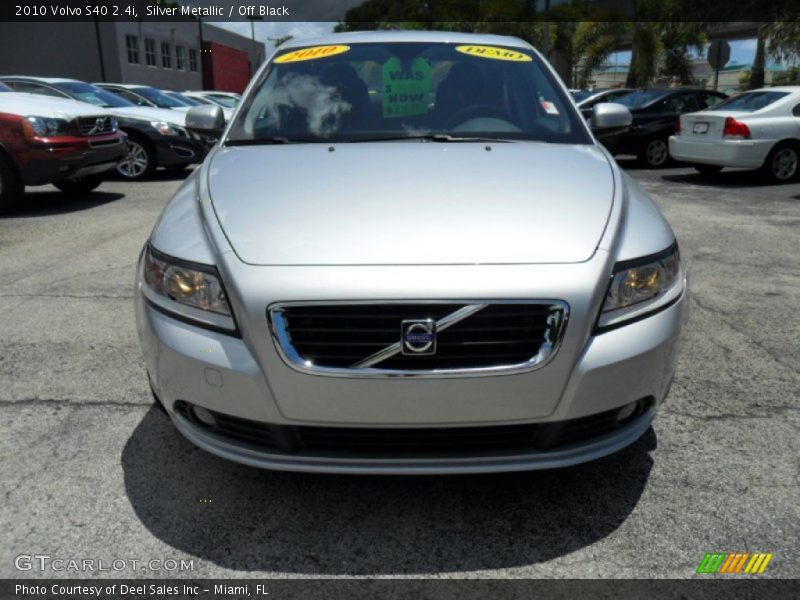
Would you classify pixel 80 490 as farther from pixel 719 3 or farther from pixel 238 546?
pixel 719 3

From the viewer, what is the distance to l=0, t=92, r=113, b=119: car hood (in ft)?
25.4

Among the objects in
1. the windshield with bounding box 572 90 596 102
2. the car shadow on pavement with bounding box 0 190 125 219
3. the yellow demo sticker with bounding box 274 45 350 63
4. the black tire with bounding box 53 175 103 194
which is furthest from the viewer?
the windshield with bounding box 572 90 596 102

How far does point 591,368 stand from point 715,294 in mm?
3225

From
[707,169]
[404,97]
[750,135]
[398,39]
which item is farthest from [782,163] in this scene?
[404,97]

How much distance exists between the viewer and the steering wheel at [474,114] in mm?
3373

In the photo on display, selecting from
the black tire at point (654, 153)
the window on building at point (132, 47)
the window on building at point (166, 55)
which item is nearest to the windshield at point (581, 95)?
the black tire at point (654, 153)

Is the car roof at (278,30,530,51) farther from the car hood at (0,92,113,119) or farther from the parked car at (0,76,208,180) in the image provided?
the parked car at (0,76,208,180)

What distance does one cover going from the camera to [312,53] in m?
3.76

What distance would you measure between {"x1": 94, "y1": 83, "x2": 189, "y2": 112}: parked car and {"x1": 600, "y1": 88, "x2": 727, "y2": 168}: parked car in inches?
308

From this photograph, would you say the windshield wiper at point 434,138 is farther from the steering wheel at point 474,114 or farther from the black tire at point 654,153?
the black tire at point 654,153

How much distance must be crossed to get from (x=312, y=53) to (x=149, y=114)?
25.8 ft

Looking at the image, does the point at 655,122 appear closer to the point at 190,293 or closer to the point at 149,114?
the point at 149,114

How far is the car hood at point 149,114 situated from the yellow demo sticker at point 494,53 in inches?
297

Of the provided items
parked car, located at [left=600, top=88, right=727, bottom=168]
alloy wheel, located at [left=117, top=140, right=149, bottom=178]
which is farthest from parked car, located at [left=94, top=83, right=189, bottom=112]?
parked car, located at [left=600, top=88, right=727, bottom=168]
